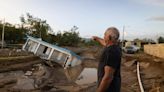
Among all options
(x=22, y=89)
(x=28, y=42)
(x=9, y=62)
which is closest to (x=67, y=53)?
(x=28, y=42)

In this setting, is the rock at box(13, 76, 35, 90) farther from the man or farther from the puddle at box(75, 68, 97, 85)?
the man

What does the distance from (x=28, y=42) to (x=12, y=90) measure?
818 inches

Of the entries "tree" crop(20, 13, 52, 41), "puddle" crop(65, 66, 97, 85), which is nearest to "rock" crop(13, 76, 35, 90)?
"puddle" crop(65, 66, 97, 85)

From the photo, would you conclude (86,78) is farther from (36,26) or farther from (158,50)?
(36,26)

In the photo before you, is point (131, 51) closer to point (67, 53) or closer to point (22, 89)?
point (67, 53)

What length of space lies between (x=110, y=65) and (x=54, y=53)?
2610 centimetres

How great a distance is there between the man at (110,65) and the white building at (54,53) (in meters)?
24.7

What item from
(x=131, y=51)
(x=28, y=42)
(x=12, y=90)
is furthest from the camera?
(x=131, y=51)

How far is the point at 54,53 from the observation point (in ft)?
99.5

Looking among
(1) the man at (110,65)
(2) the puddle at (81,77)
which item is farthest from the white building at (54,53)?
(1) the man at (110,65)

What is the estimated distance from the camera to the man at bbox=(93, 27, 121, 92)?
4.42 meters

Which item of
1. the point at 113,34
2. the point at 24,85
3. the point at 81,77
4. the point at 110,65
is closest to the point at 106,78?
the point at 110,65

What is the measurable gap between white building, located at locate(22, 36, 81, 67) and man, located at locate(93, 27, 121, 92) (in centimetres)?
2472

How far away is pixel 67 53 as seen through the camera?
29578 millimetres
